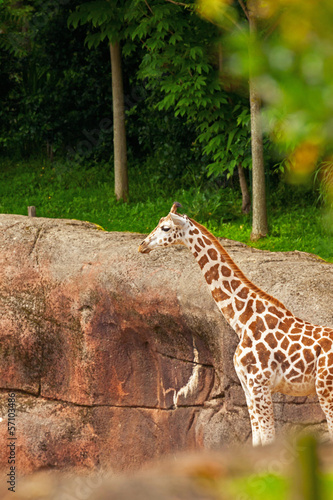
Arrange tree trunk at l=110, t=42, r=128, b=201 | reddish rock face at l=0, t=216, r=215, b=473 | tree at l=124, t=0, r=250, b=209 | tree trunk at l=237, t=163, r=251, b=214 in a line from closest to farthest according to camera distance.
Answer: reddish rock face at l=0, t=216, r=215, b=473, tree at l=124, t=0, r=250, b=209, tree trunk at l=237, t=163, r=251, b=214, tree trunk at l=110, t=42, r=128, b=201

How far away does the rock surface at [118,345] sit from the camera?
645 cm

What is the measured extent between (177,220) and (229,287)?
0.72 m

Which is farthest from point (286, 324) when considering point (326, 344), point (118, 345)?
point (118, 345)

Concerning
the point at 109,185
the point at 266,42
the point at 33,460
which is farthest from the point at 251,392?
the point at 109,185

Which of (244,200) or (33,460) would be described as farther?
(244,200)

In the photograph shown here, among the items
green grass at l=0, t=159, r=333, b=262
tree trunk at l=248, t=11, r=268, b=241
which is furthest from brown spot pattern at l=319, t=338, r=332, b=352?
tree trunk at l=248, t=11, r=268, b=241

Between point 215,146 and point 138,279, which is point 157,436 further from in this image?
point 215,146

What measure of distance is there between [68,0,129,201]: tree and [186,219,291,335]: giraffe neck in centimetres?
644

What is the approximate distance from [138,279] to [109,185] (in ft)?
23.7

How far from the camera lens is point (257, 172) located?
9406 mm

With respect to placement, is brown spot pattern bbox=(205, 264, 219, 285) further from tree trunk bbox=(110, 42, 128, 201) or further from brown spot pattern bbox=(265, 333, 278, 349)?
tree trunk bbox=(110, 42, 128, 201)

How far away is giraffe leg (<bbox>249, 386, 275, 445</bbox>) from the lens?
5180mm

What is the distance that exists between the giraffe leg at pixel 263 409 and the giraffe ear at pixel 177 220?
148 cm

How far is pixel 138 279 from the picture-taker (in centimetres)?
682
